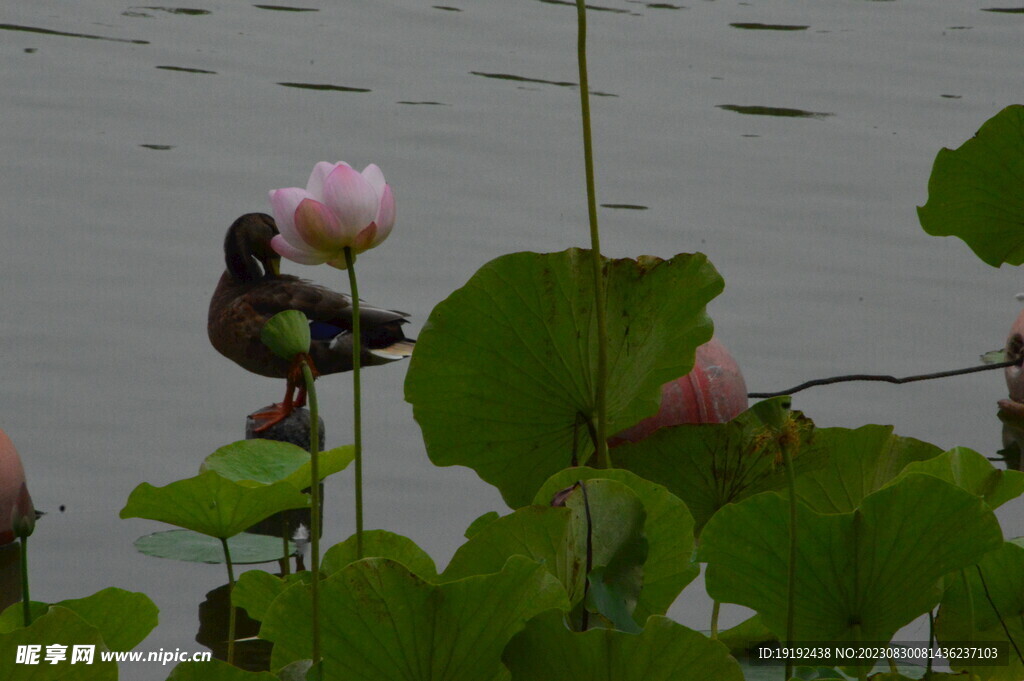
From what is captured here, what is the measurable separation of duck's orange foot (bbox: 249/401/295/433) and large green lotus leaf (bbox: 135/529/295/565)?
1.13ft

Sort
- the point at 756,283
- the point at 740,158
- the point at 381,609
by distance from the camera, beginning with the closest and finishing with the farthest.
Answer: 1. the point at 381,609
2. the point at 756,283
3. the point at 740,158

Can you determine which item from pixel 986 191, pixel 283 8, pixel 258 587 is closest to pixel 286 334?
pixel 258 587

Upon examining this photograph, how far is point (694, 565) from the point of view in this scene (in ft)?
2.73

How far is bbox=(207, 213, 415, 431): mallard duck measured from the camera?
2.44 metres

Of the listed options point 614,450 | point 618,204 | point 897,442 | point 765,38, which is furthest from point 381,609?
point 765,38

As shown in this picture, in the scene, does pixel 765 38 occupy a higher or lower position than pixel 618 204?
higher

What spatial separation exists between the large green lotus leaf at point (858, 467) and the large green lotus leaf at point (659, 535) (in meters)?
0.21

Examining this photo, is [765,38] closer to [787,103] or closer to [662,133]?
[787,103]

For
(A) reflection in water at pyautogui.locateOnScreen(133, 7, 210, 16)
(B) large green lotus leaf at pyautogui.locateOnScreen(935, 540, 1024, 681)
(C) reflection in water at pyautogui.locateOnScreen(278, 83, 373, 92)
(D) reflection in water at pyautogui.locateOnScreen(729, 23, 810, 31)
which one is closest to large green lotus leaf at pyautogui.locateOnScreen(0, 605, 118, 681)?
(B) large green lotus leaf at pyautogui.locateOnScreen(935, 540, 1024, 681)

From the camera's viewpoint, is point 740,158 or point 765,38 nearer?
point 740,158

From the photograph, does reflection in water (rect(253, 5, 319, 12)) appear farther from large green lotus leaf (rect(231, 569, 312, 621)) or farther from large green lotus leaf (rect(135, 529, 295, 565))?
large green lotus leaf (rect(231, 569, 312, 621))

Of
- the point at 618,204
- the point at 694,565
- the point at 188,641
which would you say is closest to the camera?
the point at 694,565

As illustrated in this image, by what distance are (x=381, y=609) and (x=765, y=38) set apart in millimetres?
5524

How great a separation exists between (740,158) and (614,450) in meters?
3.57
